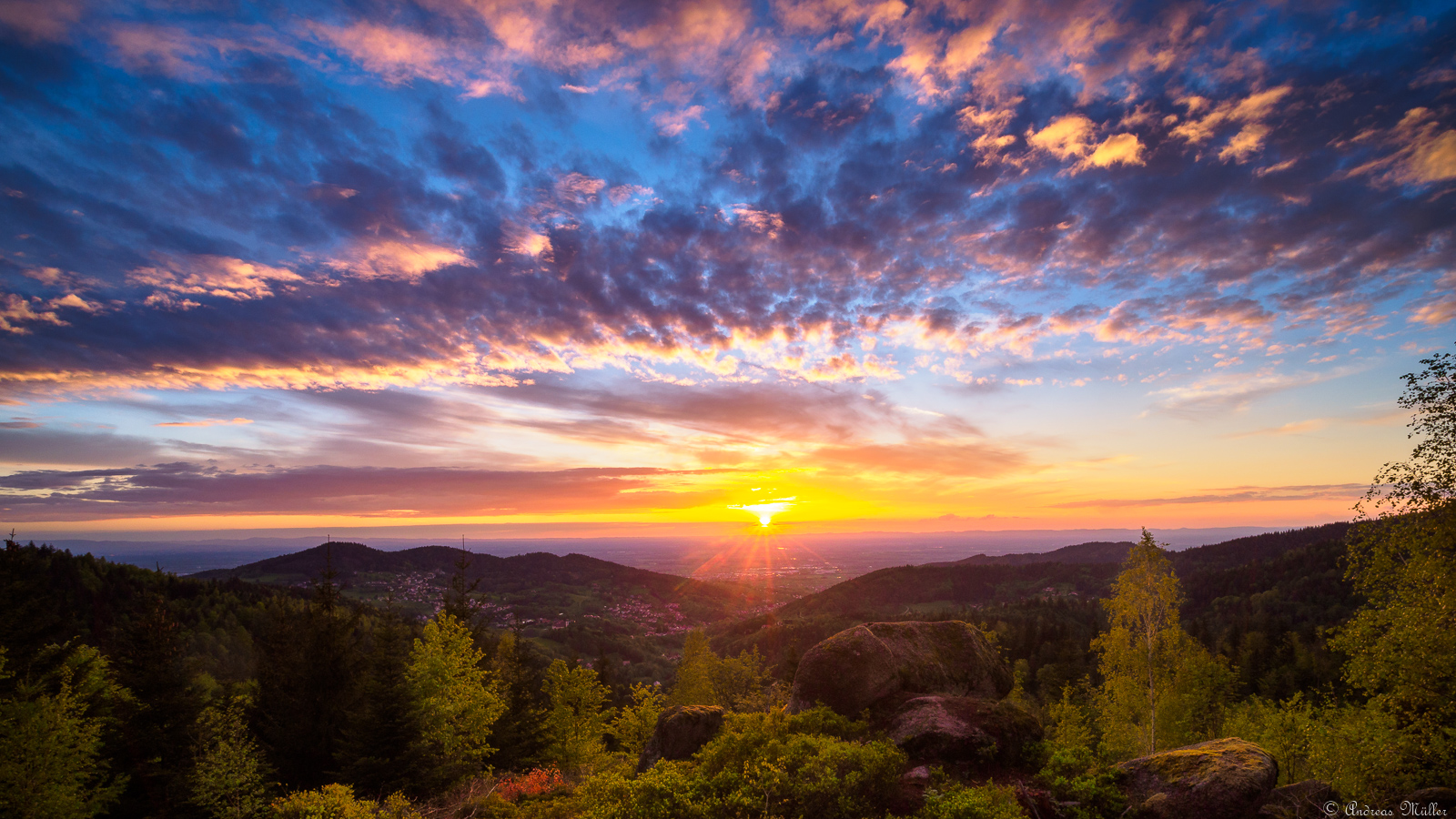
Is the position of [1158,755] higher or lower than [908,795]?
higher

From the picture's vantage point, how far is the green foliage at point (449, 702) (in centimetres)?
2802

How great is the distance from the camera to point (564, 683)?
45.5 metres

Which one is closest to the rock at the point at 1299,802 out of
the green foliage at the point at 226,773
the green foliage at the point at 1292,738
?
the green foliage at the point at 1292,738

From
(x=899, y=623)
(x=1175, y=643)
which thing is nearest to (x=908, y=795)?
(x=899, y=623)

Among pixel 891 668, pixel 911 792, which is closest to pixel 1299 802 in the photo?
pixel 911 792

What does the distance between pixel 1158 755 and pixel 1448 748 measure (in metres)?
7.83

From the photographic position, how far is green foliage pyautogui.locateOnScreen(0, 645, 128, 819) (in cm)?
2244

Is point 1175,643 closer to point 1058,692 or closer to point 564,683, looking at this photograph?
point 564,683

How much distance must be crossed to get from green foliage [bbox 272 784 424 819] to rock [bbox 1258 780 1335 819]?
2205 centimetres

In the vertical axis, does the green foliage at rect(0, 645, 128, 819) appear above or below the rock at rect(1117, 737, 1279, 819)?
below

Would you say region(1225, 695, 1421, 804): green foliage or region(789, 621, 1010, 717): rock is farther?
region(789, 621, 1010, 717): rock

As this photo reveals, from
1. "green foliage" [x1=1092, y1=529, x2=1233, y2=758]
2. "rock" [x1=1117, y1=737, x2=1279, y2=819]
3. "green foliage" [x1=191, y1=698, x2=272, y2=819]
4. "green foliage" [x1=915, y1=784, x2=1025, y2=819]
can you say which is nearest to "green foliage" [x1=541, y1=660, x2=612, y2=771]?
"green foliage" [x1=191, y1=698, x2=272, y2=819]

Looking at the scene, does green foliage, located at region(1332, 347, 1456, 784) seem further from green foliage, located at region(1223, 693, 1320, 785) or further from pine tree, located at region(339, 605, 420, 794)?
pine tree, located at region(339, 605, 420, 794)
